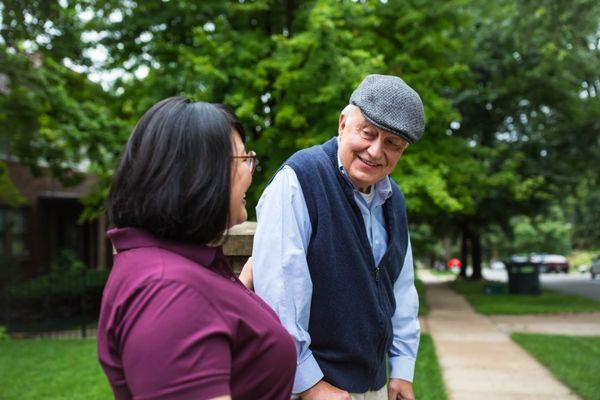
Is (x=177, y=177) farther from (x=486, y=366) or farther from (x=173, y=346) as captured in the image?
(x=486, y=366)

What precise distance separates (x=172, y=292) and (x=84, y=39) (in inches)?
497

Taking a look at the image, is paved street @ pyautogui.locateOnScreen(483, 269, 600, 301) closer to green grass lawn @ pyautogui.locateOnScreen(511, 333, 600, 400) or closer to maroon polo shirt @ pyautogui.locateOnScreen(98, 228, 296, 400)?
green grass lawn @ pyautogui.locateOnScreen(511, 333, 600, 400)

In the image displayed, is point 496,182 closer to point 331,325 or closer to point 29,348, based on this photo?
point 29,348

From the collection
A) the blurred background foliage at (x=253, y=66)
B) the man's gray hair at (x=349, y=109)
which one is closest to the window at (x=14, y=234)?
the blurred background foliage at (x=253, y=66)

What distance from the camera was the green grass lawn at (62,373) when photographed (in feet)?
21.7

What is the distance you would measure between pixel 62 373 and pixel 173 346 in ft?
24.2

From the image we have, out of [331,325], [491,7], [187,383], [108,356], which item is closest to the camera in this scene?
[187,383]

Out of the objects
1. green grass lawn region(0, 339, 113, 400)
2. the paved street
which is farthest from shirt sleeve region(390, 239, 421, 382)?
the paved street

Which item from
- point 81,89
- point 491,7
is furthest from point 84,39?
point 491,7

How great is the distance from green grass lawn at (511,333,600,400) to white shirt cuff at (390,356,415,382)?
178 inches

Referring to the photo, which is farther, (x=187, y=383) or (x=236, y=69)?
(x=236, y=69)

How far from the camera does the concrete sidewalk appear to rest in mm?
6570

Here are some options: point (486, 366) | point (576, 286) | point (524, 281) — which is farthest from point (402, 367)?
point (576, 286)

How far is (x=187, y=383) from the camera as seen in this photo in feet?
3.76
